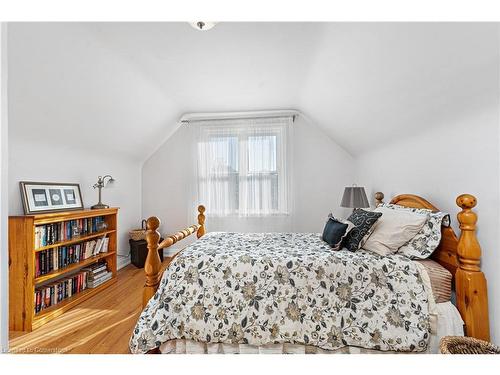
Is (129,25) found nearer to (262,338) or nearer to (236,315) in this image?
(236,315)

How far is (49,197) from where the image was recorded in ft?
7.86

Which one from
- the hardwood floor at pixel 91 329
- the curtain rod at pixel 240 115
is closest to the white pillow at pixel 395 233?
the hardwood floor at pixel 91 329

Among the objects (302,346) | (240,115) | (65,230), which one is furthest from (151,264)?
(240,115)

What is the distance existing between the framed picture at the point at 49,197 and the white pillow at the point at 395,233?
287 cm

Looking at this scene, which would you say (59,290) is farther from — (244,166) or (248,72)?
(248,72)

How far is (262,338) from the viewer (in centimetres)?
149

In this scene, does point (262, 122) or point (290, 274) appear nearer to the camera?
point (290, 274)

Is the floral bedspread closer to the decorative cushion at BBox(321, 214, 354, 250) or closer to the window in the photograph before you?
the decorative cushion at BBox(321, 214, 354, 250)

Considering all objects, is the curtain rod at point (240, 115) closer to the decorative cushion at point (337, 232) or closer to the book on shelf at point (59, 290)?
the decorative cushion at point (337, 232)

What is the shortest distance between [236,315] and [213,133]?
297 centimetres

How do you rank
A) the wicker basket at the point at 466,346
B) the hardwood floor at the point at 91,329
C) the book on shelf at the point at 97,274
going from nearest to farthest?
1. the wicker basket at the point at 466,346
2. the hardwood floor at the point at 91,329
3. the book on shelf at the point at 97,274

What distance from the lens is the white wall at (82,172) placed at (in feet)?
7.00

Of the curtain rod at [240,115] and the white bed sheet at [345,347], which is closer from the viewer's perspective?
the white bed sheet at [345,347]
